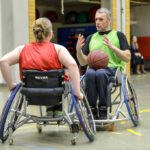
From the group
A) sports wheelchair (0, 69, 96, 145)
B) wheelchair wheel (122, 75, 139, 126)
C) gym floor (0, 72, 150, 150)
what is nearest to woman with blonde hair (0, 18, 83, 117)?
sports wheelchair (0, 69, 96, 145)

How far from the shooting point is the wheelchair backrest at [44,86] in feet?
17.3

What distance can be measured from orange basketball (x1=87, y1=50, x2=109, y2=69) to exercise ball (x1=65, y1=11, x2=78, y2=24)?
56.0 ft

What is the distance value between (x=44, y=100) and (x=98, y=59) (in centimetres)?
117

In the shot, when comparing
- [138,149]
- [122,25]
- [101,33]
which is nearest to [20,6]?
[122,25]

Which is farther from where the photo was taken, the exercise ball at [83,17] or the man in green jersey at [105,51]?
the exercise ball at [83,17]

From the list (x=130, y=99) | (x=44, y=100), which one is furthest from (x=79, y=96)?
(x=130, y=99)

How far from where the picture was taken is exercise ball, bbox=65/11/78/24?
23.3 meters

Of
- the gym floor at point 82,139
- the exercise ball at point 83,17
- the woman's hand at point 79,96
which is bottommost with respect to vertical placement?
the gym floor at point 82,139

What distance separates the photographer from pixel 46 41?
552cm

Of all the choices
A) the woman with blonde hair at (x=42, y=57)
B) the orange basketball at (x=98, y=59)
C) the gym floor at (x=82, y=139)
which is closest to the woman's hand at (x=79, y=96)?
the woman with blonde hair at (x=42, y=57)

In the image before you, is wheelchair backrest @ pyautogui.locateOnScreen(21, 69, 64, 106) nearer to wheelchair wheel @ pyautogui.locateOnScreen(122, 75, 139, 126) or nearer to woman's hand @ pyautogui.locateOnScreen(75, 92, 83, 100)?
woman's hand @ pyautogui.locateOnScreen(75, 92, 83, 100)

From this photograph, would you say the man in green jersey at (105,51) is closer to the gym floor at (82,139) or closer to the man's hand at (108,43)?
the man's hand at (108,43)

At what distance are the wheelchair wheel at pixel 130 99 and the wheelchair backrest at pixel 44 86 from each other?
1.24 m

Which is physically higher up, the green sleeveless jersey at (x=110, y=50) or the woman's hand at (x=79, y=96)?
the green sleeveless jersey at (x=110, y=50)
